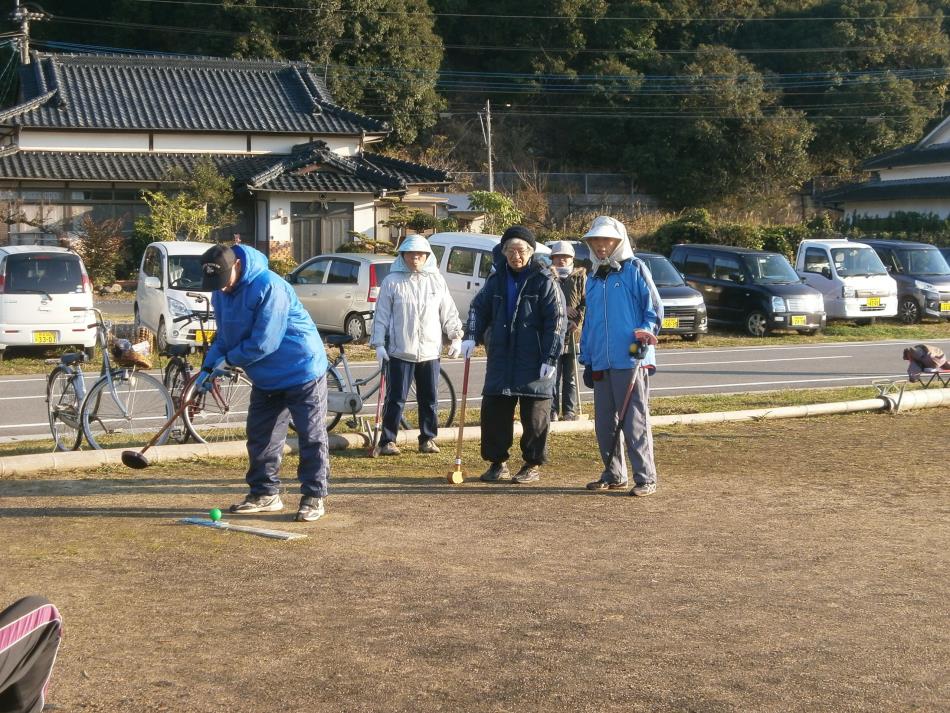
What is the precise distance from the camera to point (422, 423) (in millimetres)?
9766

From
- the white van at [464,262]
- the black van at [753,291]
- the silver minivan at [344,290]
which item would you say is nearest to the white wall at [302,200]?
the black van at [753,291]

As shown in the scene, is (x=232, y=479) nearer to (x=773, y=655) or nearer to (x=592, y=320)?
(x=592, y=320)

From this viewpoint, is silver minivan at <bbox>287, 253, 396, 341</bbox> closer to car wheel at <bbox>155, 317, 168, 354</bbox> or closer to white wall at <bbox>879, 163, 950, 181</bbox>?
car wheel at <bbox>155, 317, 168, 354</bbox>

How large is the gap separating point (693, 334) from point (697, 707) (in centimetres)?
1742

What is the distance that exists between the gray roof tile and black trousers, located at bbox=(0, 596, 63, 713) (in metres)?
33.5

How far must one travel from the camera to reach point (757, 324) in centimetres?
2234

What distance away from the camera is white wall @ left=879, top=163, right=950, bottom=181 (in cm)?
4384

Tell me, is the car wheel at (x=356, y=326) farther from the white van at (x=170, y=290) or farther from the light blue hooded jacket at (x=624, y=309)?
the light blue hooded jacket at (x=624, y=309)

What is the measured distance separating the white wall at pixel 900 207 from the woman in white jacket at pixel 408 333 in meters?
36.2

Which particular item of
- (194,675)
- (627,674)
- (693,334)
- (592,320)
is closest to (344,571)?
(194,675)

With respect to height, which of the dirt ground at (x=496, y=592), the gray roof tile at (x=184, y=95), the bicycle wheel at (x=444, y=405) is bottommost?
the dirt ground at (x=496, y=592)

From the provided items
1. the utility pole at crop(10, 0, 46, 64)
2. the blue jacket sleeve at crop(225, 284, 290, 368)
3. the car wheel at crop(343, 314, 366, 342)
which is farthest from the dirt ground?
the utility pole at crop(10, 0, 46, 64)

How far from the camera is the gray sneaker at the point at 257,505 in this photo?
7.33 meters

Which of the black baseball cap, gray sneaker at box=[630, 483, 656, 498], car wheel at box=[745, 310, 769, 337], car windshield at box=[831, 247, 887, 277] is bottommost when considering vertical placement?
gray sneaker at box=[630, 483, 656, 498]
